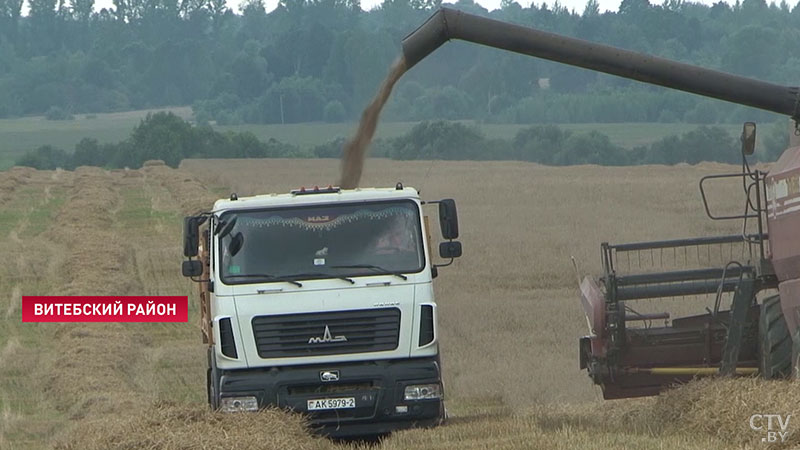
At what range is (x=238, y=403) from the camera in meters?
11.6

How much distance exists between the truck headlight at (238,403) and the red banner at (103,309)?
10.3 m

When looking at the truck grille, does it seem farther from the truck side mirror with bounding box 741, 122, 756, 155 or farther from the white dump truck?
the truck side mirror with bounding box 741, 122, 756, 155

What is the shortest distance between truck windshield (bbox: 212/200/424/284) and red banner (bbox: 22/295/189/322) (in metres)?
10.00

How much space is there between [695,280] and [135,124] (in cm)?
9114

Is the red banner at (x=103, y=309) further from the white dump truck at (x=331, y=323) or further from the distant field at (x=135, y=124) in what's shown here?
the white dump truck at (x=331, y=323)

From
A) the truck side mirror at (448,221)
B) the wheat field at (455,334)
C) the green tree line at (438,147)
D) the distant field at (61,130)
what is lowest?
the wheat field at (455,334)

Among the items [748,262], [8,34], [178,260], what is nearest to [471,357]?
[748,262]

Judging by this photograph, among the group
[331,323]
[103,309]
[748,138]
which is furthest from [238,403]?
[103,309]

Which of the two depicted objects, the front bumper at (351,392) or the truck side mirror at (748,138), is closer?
the front bumper at (351,392)

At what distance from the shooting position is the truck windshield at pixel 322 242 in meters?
11.9

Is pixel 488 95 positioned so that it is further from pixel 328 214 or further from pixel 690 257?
pixel 328 214

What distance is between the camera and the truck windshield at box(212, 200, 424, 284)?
11922 mm

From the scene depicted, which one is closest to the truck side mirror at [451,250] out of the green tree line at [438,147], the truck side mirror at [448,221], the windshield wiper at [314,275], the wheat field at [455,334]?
the truck side mirror at [448,221]

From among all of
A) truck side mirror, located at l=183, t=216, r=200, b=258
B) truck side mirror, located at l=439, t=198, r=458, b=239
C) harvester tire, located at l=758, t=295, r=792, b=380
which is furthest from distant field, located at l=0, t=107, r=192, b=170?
harvester tire, located at l=758, t=295, r=792, b=380
